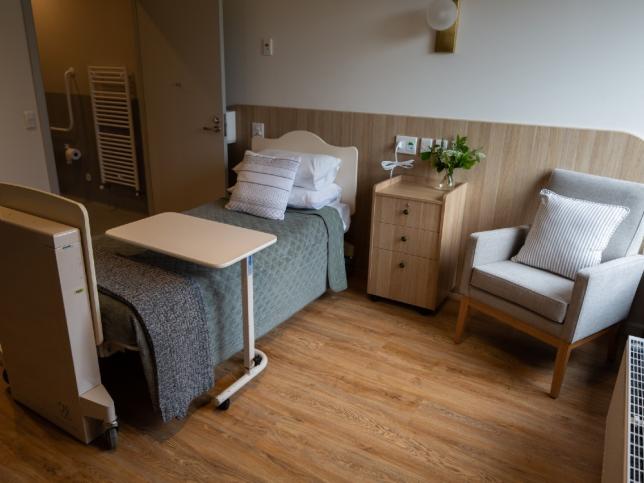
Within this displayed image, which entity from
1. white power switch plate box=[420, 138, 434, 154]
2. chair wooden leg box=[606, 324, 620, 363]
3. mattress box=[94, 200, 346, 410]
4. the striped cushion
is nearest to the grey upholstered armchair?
chair wooden leg box=[606, 324, 620, 363]

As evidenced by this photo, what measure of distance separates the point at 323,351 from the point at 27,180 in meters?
2.40

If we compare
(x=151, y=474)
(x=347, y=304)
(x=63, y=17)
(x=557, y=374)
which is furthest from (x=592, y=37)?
(x=63, y=17)

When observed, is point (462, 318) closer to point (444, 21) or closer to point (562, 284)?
point (562, 284)

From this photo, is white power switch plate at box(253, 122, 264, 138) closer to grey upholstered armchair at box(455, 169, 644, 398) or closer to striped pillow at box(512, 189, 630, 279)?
grey upholstered armchair at box(455, 169, 644, 398)

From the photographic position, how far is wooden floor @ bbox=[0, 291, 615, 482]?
6.01 ft

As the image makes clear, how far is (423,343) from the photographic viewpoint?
2.71 metres

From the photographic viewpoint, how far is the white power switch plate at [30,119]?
324 cm

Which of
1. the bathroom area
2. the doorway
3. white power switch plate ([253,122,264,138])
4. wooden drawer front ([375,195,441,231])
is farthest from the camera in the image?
the bathroom area

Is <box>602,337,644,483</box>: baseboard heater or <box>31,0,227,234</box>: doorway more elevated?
<box>31,0,227,234</box>: doorway

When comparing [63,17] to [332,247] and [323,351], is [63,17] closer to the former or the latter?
[332,247]

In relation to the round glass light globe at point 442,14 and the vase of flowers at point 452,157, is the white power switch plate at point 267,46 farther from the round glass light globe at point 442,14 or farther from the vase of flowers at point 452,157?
the vase of flowers at point 452,157

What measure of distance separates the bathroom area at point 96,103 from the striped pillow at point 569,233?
3.29 metres

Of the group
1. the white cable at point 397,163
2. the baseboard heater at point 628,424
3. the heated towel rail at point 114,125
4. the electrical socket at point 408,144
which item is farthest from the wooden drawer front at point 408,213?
the heated towel rail at point 114,125

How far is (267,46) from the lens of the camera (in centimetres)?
345
